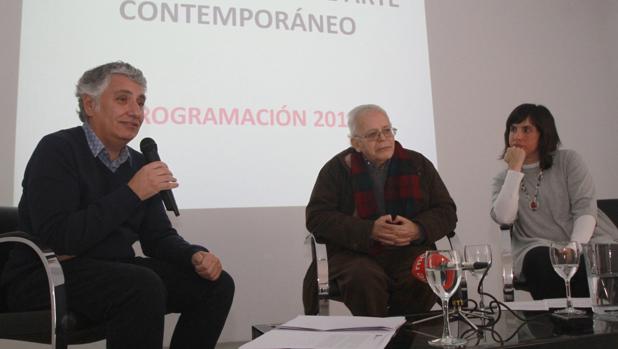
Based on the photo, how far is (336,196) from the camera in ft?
7.54

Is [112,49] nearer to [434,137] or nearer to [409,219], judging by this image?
[409,219]

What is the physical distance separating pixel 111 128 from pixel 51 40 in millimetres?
1225

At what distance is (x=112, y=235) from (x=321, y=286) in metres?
0.77

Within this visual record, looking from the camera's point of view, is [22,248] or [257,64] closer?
[22,248]

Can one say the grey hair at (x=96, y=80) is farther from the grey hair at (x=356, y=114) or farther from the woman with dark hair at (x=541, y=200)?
the woman with dark hair at (x=541, y=200)

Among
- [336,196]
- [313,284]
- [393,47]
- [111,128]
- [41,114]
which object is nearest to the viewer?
[111,128]

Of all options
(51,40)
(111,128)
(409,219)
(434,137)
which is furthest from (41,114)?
(434,137)

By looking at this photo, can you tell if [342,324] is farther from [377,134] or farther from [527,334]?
[377,134]

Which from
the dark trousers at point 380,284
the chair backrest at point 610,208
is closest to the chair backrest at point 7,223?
the dark trousers at point 380,284

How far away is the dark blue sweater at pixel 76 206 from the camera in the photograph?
4.89 feet

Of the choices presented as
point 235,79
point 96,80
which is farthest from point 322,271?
point 235,79

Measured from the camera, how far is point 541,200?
7.82 feet

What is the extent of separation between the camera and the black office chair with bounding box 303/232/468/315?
1.95m

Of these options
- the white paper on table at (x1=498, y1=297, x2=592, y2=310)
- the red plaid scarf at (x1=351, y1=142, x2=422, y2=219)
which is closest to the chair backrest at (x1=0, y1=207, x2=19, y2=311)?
the red plaid scarf at (x1=351, y1=142, x2=422, y2=219)
